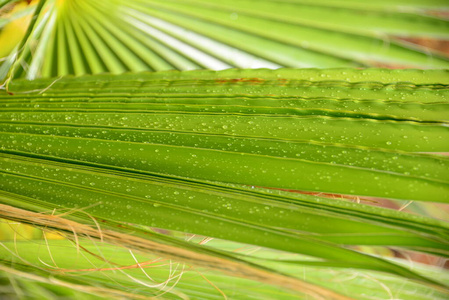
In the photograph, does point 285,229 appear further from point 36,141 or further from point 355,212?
point 36,141

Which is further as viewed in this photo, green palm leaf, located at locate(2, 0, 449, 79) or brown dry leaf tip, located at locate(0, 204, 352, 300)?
green palm leaf, located at locate(2, 0, 449, 79)

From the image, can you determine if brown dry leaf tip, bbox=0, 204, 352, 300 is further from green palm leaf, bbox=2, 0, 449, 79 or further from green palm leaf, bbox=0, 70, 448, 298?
green palm leaf, bbox=2, 0, 449, 79

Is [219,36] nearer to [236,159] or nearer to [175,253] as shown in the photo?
[236,159]

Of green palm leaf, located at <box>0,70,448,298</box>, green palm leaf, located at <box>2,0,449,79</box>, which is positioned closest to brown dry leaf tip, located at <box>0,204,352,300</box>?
green palm leaf, located at <box>0,70,448,298</box>

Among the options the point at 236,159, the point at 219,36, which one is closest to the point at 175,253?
the point at 236,159

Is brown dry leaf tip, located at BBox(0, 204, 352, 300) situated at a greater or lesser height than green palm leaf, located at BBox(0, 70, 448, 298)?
lesser

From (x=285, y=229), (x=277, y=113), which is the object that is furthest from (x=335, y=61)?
(x=285, y=229)

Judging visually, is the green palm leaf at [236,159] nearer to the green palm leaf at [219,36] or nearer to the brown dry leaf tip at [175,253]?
the brown dry leaf tip at [175,253]

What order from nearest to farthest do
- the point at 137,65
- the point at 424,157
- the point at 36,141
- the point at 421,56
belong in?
the point at 424,157 < the point at 36,141 < the point at 421,56 < the point at 137,65
